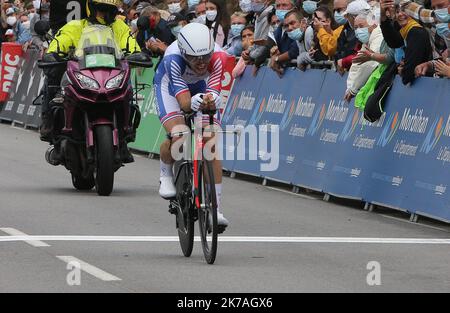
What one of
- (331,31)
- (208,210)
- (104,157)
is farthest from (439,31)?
(208,210)

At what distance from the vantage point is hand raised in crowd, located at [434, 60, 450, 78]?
14.2m

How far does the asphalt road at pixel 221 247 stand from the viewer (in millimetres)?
9641

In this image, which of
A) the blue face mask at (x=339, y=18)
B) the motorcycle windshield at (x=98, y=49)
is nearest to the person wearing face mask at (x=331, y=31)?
the blue face mask at (x=339, y=18)

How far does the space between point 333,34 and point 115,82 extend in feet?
11.8

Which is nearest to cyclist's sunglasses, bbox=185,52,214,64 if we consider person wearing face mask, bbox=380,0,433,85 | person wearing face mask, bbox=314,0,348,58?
person wearing face mask, bbox=380,0,433,85

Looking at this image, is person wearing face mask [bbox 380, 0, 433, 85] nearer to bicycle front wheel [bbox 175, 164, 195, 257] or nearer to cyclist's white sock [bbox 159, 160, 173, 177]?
cyclist's white sock [bbox 159, 160, 173, 177]

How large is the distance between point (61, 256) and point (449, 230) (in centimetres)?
462

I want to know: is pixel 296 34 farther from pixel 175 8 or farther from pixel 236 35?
pixel 175 8

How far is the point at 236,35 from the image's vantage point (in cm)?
2195

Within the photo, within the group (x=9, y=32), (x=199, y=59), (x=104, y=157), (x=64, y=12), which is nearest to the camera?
(x=199, y=59)

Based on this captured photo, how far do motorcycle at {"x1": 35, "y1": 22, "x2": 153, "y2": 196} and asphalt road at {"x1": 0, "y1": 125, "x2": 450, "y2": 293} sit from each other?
1.36ft
